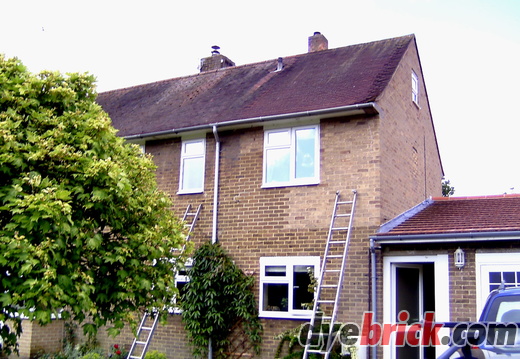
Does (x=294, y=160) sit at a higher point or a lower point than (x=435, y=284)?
higher

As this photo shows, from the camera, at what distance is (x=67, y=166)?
8414 mm

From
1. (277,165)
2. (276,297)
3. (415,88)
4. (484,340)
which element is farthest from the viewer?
(415,88)

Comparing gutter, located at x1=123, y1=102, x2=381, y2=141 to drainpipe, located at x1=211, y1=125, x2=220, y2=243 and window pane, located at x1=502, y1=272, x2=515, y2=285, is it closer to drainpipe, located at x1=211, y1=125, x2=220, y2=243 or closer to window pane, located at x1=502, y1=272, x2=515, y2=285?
drainpipe, located at x1=211, y1=125, x2=220, y2=243

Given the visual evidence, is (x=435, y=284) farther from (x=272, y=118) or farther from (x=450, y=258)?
(x=272, y=118)

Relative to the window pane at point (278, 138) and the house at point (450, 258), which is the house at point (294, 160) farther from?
the house at point (450, 258)

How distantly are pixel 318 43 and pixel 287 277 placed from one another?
8955mm

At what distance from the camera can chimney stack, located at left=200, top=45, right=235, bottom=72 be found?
22.0 metres

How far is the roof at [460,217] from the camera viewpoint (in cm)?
1198

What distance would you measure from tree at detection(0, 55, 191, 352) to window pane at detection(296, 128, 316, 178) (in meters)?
5.19

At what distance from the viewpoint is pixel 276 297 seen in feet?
46.0

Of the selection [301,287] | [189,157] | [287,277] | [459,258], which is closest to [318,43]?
[189,157]

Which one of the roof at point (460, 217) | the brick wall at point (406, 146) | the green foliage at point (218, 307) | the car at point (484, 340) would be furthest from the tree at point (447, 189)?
the car at point (484, 340)

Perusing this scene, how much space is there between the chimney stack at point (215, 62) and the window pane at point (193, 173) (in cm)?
679

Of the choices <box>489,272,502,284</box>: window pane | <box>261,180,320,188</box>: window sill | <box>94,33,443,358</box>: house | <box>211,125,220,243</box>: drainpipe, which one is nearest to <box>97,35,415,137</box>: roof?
<box>94,33,443,358</box>: house
